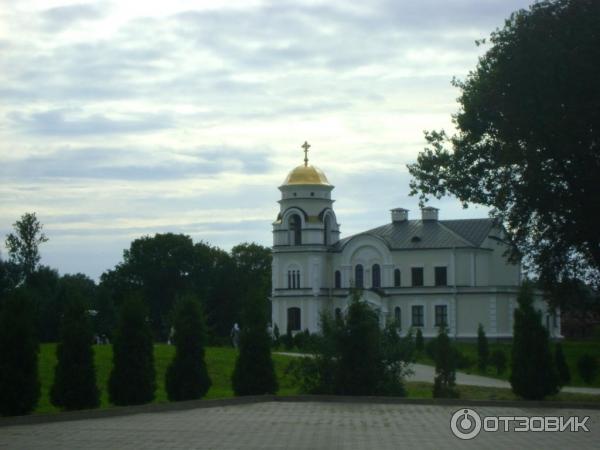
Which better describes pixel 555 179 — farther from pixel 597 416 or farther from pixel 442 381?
pixel 597 416

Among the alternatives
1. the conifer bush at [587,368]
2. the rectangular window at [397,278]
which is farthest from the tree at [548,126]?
the rectangular window at [397,278]

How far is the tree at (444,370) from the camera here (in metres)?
26.1

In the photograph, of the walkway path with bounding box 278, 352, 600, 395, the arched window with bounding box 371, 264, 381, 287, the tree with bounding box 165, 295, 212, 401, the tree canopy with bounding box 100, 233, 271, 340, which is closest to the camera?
the tree with bounding box 165, 295, 212, 401

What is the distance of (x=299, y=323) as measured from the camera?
73375 mm

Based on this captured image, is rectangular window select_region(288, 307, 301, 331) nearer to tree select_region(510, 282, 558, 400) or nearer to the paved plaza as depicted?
tree select_region(510, 282, 558, 400)

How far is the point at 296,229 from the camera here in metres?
74.9

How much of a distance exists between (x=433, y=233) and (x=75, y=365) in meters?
52.0

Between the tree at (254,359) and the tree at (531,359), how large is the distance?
19.2ft

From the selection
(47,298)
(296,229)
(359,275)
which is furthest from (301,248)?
(47,298)

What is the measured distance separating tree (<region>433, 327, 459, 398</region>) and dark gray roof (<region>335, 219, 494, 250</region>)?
144 ft

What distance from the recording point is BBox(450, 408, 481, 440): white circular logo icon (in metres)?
17.4

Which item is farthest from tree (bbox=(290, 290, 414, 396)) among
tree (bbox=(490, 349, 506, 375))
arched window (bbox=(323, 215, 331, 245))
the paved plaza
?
arched window (bbox=(323, 215, 331, 245))

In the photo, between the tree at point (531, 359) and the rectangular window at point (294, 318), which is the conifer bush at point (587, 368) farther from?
the rectangular window at point (294, 318)

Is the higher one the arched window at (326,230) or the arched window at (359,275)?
the arched window at (326,230)
